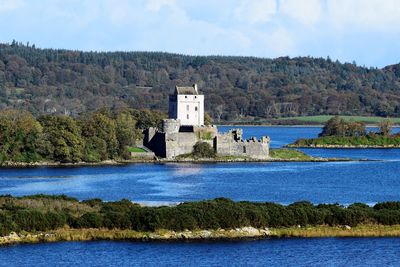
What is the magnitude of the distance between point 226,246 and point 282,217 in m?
4.12

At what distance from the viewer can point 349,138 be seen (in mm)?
109875

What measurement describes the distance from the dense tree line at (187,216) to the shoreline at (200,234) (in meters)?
0.42

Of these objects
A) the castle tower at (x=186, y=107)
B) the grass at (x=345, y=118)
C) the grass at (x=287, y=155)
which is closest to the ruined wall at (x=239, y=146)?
the grass at (x=287, y=155)

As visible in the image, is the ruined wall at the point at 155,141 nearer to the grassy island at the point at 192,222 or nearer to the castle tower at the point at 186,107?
the castle tower at the point at 186,107

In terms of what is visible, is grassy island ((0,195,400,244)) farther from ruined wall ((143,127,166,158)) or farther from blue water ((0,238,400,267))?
ruined wall ((143,127,166,158))

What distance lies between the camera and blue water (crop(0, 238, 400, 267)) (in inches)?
1444

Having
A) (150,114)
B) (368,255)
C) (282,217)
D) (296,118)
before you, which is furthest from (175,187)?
(296,118)

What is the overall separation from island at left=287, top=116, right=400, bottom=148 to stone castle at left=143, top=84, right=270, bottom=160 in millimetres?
22046

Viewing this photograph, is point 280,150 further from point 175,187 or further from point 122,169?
point 175,187

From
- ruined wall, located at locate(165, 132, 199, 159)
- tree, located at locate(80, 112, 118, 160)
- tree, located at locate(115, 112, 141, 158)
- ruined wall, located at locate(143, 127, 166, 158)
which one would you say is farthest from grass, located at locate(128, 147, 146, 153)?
ruined wall, located at locate(165, 132, 199, 159)

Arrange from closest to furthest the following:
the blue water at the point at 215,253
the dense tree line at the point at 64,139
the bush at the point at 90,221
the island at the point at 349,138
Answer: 1. the blue water at the point at 215,253
2. the bush at the point at 90,221
3. the dense tree line at the point at 64,139
4. the island at the point at 349,138

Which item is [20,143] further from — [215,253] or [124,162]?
[215,253]

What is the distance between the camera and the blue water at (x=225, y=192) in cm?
3731

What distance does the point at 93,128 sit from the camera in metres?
79.8
